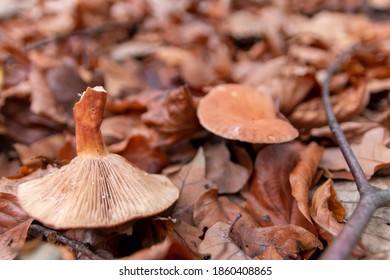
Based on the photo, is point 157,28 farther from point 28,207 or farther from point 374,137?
point 28,207

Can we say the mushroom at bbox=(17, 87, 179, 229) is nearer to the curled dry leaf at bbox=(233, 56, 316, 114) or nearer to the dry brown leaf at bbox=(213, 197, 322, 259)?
the dry brown leaf at bbox=(213, 197, 322, 259)

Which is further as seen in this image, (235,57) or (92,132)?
(235,57)

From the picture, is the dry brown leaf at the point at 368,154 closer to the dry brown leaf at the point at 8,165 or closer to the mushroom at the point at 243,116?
the mushroom at the point at 243,116

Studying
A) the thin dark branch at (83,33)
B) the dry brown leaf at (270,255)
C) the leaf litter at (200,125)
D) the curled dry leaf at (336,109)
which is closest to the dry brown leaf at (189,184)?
the leaf litter at (200,125)

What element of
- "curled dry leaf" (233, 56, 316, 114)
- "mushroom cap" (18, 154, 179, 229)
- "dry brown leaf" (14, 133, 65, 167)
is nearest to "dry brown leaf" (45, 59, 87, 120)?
"dry brown leaf" (14, 133, 65, 167)

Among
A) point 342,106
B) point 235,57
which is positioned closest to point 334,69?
point 342,106

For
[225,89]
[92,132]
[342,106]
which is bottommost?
[342,106]
